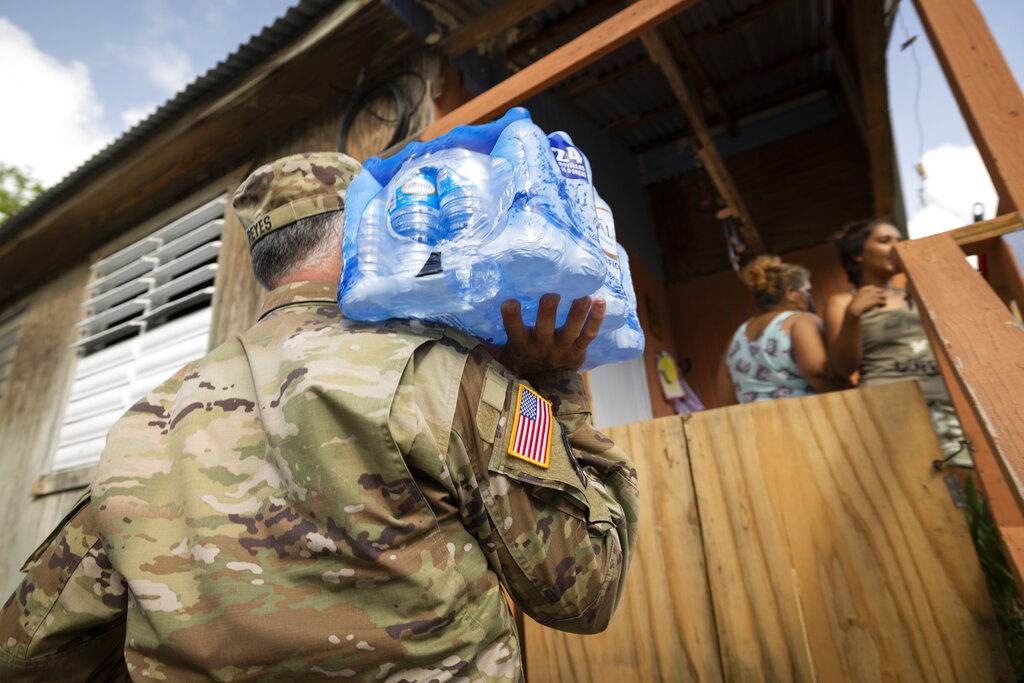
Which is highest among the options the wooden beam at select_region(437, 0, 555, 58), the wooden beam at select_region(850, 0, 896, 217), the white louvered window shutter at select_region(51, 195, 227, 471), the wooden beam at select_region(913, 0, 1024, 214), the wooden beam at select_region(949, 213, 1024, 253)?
the wooden beam at select_region(850, 0, 896, 217)

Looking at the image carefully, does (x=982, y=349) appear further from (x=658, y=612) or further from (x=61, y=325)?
(x=61, y=325)

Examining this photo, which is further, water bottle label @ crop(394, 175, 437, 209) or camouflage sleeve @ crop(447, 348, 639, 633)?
water bottle label @ crop(394, 175, 437, 209)

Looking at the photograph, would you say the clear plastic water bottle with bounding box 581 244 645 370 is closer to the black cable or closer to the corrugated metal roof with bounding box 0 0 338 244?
the black cable

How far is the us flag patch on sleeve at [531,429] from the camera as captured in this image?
3.22 ft

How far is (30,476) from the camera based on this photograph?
439 cm

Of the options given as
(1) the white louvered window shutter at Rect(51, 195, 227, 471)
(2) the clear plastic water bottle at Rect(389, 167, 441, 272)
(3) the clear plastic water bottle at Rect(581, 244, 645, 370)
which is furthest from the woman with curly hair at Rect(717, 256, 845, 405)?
(1) the white louvered window shutter at Rect(51, 195, 227, 471)

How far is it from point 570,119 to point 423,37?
1.86 metres

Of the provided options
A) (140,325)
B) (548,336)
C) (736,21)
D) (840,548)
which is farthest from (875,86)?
(140,325)

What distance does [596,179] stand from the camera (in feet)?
15.7

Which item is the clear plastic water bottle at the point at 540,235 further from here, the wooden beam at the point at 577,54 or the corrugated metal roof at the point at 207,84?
the corrugated metal roof at the point at 207,84

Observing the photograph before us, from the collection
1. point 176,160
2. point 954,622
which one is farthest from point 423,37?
point 954,622

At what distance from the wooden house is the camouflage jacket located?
0.86 m

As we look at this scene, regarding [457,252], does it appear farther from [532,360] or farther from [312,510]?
[312,510]

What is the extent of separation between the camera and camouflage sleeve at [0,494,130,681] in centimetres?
99
